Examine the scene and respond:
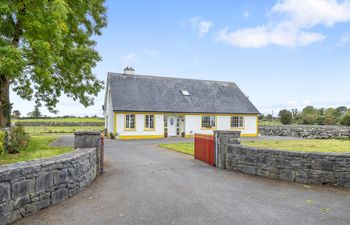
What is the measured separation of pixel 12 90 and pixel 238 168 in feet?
53.4

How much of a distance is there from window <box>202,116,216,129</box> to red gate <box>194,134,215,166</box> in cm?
1486

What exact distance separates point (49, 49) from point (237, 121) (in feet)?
70.2

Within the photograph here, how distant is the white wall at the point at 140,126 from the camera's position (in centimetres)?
2269

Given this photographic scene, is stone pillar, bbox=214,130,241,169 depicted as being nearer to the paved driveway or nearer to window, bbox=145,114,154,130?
the paved driveway

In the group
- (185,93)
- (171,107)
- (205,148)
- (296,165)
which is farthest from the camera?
(185,93)

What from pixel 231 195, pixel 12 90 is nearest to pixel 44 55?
pixel 12 90

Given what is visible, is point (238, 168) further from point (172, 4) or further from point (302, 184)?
point (172, 4)

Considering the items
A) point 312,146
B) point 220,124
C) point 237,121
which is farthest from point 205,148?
point 237,121

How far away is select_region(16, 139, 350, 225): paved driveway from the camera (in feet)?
14.3

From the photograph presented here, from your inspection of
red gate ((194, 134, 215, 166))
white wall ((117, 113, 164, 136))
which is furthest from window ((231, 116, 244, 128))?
red gate ((194, 134, 215, 166))

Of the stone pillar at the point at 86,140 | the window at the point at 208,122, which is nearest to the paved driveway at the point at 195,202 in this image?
the stone pillar at the point at 86,140

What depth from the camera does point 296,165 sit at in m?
7.12

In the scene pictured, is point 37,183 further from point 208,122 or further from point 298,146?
point 208,122

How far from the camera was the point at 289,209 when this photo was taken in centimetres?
494
